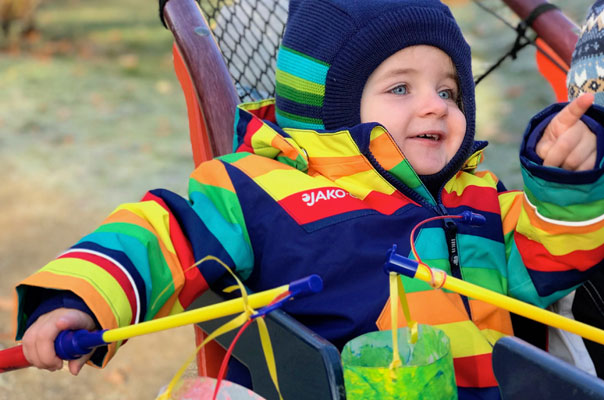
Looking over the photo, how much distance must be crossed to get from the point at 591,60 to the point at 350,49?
→ 0.51 metres

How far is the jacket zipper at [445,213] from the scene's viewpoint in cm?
151

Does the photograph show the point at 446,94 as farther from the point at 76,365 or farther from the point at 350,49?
the point at 76,365

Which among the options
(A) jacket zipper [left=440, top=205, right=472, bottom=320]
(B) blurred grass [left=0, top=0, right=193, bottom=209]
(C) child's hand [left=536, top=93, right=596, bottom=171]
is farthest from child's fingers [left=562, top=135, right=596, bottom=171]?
(B) blurred grass [left=0, top=0, right=193, bottom=209]

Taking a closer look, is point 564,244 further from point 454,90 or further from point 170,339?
point 170,339

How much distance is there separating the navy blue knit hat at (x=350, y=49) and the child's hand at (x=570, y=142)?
0.33 metres

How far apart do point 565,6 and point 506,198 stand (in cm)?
649

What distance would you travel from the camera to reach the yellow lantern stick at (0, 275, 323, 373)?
960mm

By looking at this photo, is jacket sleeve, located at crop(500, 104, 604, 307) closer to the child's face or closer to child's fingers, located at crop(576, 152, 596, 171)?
child's fingers, located at crop(576, 152, 596, 171)

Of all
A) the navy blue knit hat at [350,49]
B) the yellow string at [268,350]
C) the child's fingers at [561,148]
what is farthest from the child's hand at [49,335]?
the child's fingers at [561,148]

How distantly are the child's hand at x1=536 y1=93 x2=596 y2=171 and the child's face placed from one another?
302mm

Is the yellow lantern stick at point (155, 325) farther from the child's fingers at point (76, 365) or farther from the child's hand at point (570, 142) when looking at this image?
the child's hand at point (570, 142)

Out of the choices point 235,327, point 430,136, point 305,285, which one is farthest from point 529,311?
point 430,136

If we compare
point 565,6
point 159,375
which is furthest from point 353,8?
point 565,6

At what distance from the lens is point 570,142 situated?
1.26 meters
